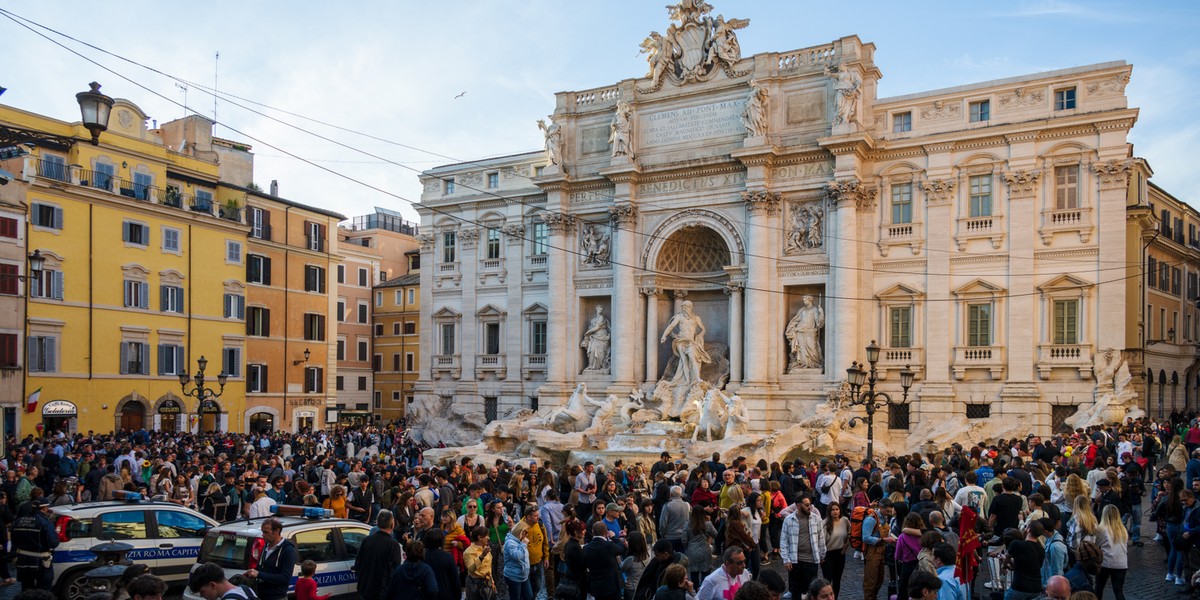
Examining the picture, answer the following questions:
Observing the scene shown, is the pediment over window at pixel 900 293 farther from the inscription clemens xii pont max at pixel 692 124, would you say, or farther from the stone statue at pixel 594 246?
the stone statue at pixel 594 246

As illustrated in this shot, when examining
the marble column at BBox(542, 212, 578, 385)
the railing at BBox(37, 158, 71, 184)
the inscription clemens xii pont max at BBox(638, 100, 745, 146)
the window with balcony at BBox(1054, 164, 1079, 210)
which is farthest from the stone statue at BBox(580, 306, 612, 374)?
the railing at BBox(37, 158, 71, 184)

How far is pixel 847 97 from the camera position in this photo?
105ft

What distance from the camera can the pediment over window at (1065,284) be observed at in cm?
2992

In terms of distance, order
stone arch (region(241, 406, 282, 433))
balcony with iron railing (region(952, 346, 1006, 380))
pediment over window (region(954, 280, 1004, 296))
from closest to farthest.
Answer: balcony with iron railing (region(952, 346, 1006, 380)) → pediment over window (region(954, 280, 1004, 296)) → stone arch (region(241, 406, 282, 433))

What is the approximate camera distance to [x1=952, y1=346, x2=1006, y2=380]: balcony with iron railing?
102 feet

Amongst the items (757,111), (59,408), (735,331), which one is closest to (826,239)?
(735,331)

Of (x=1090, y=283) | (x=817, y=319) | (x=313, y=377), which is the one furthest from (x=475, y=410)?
(x=1090, y=283)

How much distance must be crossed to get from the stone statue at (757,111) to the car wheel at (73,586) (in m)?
26.0

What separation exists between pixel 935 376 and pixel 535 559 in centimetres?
2323

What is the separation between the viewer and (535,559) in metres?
11.9

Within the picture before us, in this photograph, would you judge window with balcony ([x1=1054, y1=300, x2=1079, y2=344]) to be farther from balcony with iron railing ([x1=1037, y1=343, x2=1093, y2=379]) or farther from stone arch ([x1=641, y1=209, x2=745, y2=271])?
stone arch ([x1=641, y1=209, x2=745, y2=271])

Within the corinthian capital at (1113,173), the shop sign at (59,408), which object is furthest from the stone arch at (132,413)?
the corinthian capital at (1113,173)

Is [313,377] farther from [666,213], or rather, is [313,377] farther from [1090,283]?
[1090,283]

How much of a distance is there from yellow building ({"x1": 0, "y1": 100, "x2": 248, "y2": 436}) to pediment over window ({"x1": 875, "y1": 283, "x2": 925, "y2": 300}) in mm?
23386
